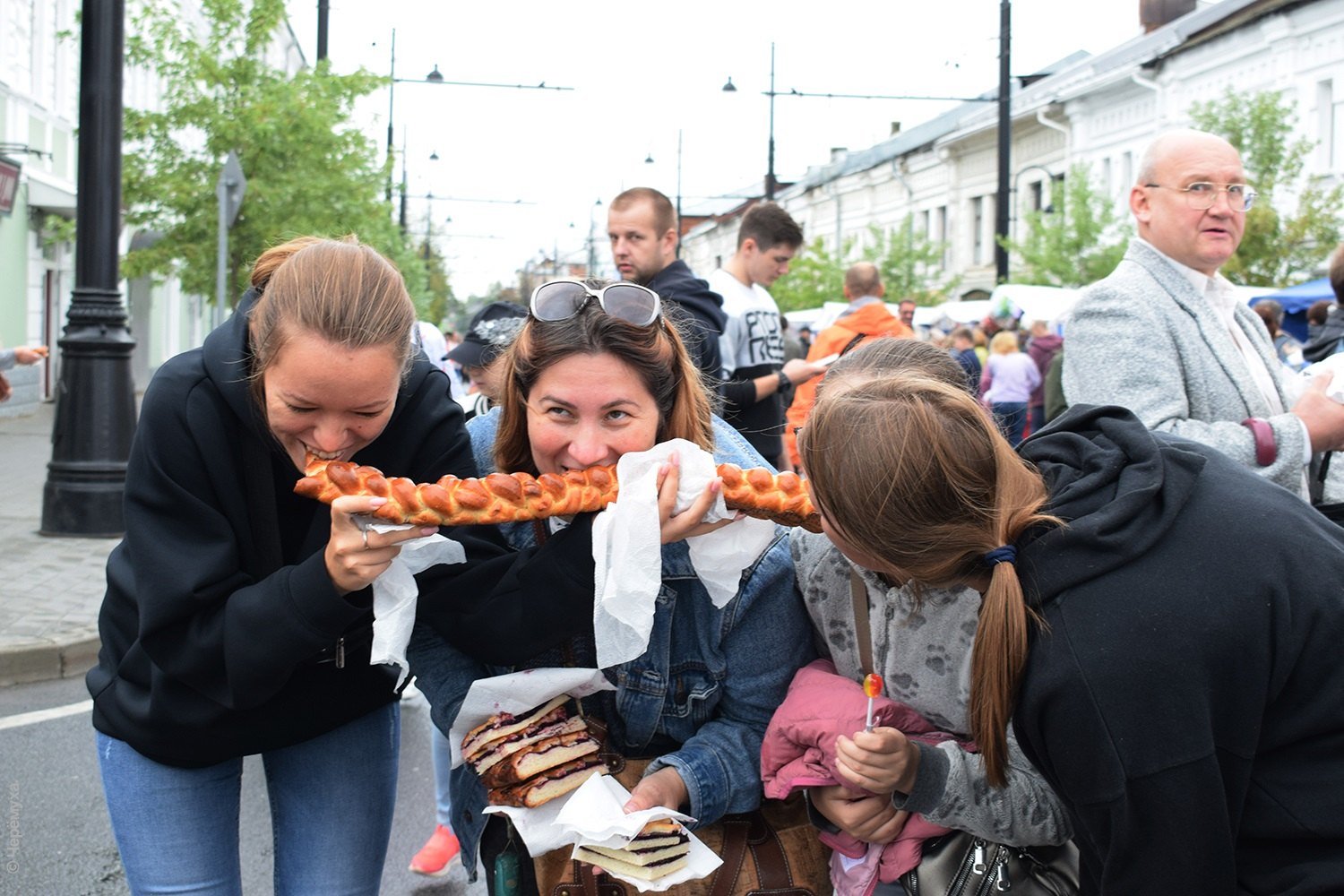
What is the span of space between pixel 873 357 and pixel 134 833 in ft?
5.99

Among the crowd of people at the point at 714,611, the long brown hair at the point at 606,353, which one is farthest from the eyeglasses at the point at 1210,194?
the long brown hair at the point at 606,353

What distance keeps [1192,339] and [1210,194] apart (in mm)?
439

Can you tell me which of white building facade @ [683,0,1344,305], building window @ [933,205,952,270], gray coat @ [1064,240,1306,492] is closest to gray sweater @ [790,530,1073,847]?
gray coat @ [1064,240,1306,492]

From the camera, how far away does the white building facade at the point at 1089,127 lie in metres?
27.3

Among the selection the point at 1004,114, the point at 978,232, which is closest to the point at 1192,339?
the point at 1004,114

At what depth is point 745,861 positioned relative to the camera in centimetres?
254

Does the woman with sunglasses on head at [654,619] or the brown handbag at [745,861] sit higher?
the woman with sunglasses on head at [654,619]

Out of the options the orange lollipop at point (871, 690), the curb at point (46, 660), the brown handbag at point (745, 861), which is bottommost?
the curb at point (46, 660)

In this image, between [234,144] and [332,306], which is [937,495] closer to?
[332,306]

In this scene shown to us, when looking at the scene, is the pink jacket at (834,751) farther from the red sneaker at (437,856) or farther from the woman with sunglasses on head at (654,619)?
the red sneaker at (437,856)

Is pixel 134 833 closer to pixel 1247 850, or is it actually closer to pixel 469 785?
pixel 469 785

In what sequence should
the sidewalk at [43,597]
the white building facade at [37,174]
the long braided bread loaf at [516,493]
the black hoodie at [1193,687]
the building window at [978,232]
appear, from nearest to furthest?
1. the black hoodie at [1193,687]
2. the long braided bread loaf at [516,493]
3. the sidewalk at [43,597]
4. the white building facade at [37,174]
5. the building window at [978,232]

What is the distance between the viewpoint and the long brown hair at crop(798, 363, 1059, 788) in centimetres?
209

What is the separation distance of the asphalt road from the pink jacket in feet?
7.78
